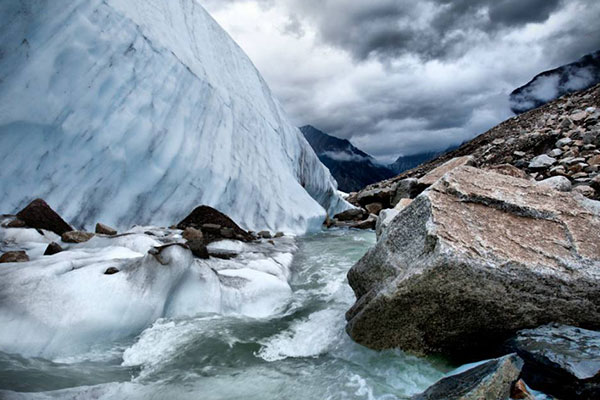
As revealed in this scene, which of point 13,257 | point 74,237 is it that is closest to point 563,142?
point 74,237

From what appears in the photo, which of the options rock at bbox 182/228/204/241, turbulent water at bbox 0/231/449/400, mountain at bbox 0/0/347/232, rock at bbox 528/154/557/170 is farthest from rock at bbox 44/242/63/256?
rock at bbox 528/154/557/170

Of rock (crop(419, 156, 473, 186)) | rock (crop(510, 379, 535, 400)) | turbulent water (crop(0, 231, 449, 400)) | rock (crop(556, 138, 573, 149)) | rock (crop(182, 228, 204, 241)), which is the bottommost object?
turbulent water (crop(0, 231, 449, 400))

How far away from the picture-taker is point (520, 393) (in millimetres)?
1423

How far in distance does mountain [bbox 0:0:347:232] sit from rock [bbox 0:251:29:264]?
65.8 inches

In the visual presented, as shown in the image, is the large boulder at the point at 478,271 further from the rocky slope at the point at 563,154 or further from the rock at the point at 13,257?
the rocky slope at the point at 563,154

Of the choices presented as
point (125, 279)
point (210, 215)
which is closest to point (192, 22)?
point (210, 215)

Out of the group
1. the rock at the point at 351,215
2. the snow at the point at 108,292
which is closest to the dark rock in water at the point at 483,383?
the snow at the point at 108,292

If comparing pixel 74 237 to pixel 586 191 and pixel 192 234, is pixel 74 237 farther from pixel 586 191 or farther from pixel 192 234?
pixel 586 191

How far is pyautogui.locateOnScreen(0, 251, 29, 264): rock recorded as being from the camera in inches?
104

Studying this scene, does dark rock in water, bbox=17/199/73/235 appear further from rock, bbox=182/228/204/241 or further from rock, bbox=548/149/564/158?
rock, bbox=548/149/564/158

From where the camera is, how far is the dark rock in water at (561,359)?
1.47 meters

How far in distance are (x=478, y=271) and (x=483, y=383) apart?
611mm

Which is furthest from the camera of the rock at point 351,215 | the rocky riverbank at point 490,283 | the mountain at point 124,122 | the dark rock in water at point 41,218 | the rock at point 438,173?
the rock at point 351,215

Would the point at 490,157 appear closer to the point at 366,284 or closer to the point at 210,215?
the point at 210,215
